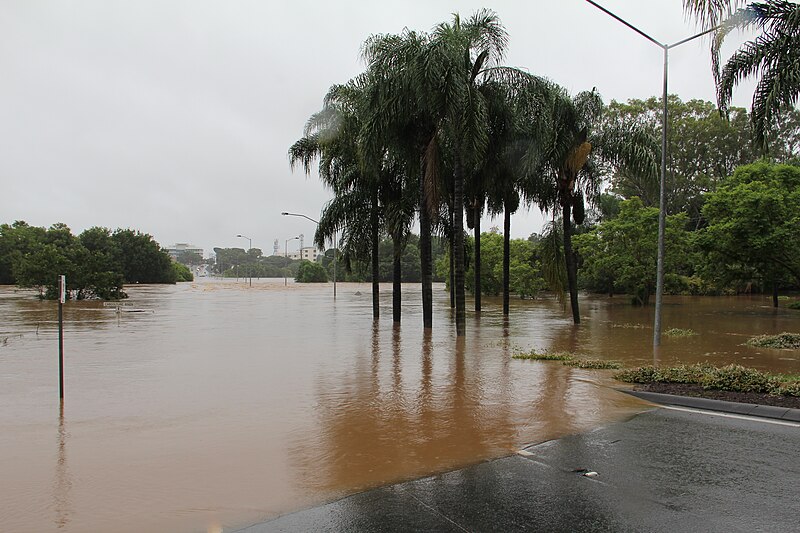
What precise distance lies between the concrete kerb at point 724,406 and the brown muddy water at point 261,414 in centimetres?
48

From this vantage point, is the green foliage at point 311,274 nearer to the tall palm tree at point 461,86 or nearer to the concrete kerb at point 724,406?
the tall palm tree at point 461,86

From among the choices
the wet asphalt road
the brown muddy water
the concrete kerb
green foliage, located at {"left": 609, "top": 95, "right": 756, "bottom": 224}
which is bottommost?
the brown muddy water

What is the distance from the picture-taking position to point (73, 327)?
73.3 feet

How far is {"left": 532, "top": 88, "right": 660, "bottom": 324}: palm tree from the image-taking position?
22.2 meters

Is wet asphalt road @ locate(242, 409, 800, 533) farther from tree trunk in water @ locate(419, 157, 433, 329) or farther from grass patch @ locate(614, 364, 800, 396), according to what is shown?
tree trunk in water @ locate(419, 157, 433, 329)

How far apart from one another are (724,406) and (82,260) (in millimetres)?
42499

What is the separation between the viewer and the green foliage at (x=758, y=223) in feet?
85.5

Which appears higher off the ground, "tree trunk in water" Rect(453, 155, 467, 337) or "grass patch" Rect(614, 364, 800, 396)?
"tree trunk in water" Rect(453, 155, 467, 337)

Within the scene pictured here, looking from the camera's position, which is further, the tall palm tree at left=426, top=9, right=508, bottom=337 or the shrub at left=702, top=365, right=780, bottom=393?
the tall palm tree at left=426, top=9, right=508, bottom=337

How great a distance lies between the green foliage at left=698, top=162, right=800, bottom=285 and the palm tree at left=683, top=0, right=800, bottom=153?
1486cm

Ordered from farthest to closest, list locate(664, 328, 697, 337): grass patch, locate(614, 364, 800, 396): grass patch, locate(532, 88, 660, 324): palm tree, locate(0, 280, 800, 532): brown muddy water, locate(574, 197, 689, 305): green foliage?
locate(574, 197, 689, 305): green foliage, locate(532, 88, 660, 324): palm tree, locate(664, 328, 697, 337): grass patch, locate(614, 364, 800, 396): grass patch, locate(0, 280, 800, 532): brown muddy water

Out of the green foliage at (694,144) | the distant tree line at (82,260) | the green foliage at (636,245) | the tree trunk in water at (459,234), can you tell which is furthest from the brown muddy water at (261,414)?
the green foliage at (694,144)

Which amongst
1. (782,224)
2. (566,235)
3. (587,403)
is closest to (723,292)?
(782,224)

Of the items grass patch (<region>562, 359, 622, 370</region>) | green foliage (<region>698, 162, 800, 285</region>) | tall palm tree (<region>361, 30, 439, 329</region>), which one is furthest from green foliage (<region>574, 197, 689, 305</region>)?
grass patch (<region>562, 359, 622, 370</region>)
